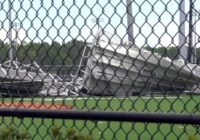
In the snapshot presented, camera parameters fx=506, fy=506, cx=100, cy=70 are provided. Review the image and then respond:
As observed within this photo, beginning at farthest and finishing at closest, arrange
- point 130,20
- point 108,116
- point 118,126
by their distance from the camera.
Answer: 1. point 118,126
2. point 130,20
3. point 108,116

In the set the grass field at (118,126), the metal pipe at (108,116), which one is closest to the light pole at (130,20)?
the grass field at (118,126)

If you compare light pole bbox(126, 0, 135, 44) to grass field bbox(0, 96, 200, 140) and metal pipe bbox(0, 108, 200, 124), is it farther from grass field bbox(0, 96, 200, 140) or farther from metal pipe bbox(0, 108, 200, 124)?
metal pipe bbox(0, 108, 200, 124)

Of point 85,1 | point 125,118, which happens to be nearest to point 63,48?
point 85,1

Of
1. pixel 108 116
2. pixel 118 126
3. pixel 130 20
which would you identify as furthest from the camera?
pixel 118 126

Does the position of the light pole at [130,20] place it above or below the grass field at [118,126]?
above

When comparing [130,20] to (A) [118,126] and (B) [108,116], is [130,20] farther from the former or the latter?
(A) [118,126]

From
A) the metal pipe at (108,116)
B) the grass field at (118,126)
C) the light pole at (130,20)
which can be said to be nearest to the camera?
the metal pipe at (108,116)

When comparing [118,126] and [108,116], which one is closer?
[108,116]

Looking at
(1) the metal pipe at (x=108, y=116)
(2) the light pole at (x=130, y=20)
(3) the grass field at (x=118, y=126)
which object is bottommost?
(3) the grass field at (x=118, y=126)

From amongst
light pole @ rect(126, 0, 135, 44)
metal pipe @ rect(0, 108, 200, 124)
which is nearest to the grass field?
metal pipe @ rect(0, 108, 200, 124)

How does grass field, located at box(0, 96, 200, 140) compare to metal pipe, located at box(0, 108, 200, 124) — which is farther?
grass field, located at box(0, 96, 200, 140)

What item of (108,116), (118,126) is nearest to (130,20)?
(108,116)

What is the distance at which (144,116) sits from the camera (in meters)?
3.22

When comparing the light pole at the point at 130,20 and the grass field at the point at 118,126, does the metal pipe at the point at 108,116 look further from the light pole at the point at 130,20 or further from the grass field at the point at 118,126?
the light pole at the point at 130,20
